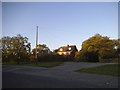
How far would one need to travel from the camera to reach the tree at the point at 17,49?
26812 millimetres

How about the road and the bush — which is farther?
the bush

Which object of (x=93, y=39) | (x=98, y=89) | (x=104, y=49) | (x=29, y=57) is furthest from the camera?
(x=93, y=39)

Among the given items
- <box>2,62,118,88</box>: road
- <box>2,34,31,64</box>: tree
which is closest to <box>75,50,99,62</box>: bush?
<box>2,34,31,64</box>: tree

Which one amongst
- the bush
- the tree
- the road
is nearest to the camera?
the road

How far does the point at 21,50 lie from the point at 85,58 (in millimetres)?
15975

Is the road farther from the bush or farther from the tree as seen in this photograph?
the bush

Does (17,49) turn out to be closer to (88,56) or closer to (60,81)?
(88,56)

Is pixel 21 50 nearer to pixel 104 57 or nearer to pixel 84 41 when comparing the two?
pixel 84 41

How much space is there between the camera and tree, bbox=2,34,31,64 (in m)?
26.8

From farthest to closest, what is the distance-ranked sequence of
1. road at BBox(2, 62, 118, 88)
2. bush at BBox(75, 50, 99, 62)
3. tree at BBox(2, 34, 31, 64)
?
bush at BBox(75, 50, 99, 62) → tree at BBox(2, 34, 31, 64) → road at BBox(2, 62, 118, 88)

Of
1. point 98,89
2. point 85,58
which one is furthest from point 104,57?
point 98,89

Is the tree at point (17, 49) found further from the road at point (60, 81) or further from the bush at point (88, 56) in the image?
the road at point (60, 81)

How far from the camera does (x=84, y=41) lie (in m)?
36.9

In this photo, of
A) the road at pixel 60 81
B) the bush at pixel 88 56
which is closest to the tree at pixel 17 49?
the bush at pixel 88 56
